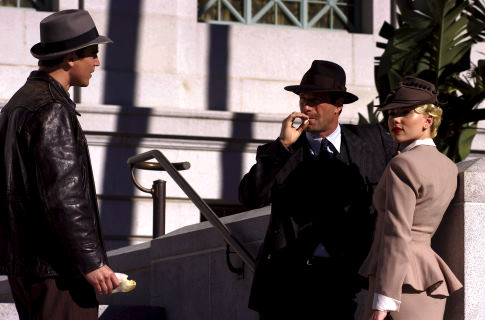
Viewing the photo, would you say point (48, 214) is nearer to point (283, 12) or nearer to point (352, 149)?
point (352, 149)

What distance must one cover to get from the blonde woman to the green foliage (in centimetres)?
643

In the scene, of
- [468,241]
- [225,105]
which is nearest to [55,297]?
[468,241]

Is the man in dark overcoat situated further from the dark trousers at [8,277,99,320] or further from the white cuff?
the dark trousers at [8,277,99,320]

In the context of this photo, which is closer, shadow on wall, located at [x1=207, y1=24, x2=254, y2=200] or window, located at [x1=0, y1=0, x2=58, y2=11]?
shadow on wall, located at [x1=207, y1=24, x2=254, y2=200]

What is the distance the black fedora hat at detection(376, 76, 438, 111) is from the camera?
184 inches

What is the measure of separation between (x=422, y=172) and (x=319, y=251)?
73cm

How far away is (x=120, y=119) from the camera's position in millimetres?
13023

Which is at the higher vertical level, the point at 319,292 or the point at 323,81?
the point at 323,81

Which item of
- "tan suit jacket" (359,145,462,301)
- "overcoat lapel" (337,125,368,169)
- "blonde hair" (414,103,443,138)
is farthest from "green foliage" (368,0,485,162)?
"tan suit jacket" (359,145,462,301)

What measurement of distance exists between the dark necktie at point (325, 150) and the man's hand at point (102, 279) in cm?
129

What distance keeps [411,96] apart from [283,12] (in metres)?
9.69

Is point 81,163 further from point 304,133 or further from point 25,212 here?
point 304,133

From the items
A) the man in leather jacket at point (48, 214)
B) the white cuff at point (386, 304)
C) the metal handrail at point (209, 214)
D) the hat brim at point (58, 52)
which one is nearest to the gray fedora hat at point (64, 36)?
the hat brim at point (58, 52)

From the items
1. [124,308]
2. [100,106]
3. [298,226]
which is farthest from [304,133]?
[100,106]
